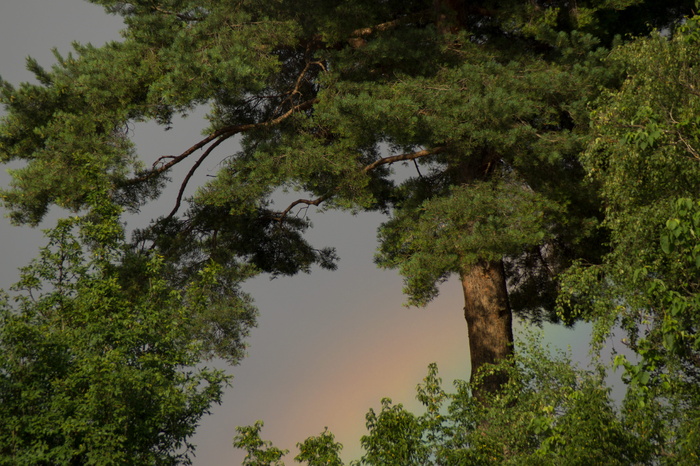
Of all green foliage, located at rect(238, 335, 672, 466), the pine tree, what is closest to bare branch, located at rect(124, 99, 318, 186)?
the pine tree

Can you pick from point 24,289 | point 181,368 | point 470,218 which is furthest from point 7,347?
point 470,218

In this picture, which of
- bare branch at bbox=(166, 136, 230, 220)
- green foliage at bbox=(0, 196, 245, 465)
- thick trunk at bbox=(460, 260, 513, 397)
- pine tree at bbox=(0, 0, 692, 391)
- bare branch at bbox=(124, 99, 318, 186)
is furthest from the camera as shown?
bare branch at bbox=(166, 136, 230, 220)

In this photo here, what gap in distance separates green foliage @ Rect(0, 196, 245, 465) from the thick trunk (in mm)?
5313

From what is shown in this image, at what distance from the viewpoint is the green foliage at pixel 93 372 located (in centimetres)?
870

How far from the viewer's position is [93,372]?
889 centimetres

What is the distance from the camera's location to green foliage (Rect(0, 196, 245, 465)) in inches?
343

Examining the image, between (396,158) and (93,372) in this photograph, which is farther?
(396,158)

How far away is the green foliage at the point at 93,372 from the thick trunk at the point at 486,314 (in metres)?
5.31

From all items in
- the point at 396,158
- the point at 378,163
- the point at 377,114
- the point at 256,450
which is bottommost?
the point at 256,450

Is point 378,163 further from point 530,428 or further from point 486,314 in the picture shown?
point 530,428

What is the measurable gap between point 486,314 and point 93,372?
24.1ft

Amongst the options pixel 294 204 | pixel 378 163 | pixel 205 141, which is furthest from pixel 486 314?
pixel 205 141

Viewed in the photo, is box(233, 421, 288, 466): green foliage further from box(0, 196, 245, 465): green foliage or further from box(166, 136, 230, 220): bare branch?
box(166, 136, 230, 220): bare branch

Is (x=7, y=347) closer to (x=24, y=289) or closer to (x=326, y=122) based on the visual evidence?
(x=24, y=289)
